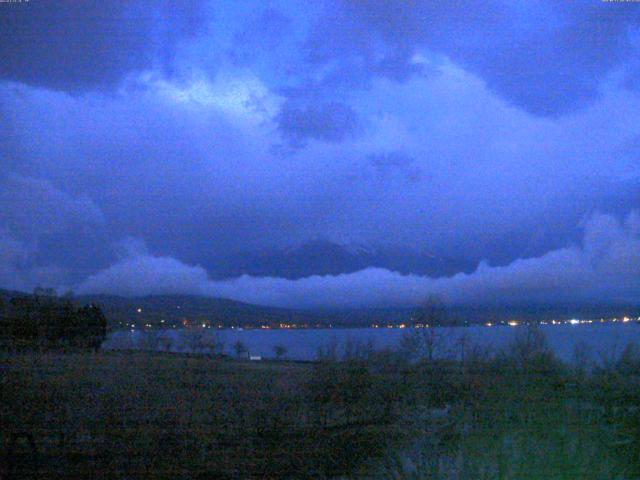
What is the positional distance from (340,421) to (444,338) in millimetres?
5274

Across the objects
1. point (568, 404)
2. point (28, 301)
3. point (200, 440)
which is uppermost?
point (28, 301)

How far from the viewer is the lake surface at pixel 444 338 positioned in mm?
12172

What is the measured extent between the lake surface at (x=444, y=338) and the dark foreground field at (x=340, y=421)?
52 cm

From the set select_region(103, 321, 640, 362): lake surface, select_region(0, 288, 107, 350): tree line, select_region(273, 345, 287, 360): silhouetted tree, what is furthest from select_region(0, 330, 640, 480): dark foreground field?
select_region(273, 345, 287, 360): silhouetted tree

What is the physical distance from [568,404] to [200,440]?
6432mm

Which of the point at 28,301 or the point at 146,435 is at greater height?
the point at 28,301

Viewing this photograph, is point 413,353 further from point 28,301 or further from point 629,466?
point 28,301

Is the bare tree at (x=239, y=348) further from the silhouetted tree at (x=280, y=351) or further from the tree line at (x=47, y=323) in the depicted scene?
the tree line at (x=47, y=323)

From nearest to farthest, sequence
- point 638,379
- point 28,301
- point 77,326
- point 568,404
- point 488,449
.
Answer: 1. point 488,449
2. point 568,404
3. point 638,379
4. point 28,301
5. point 77,326

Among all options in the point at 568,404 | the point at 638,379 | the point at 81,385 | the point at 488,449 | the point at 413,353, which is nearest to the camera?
the point at 488,449

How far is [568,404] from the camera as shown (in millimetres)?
9664

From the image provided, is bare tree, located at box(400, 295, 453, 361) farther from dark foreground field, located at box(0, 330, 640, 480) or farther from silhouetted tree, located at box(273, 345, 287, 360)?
silhouetted tree, located at box(273, 345, 287, 360)

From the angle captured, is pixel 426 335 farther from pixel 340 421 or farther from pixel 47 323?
pixel 47 323

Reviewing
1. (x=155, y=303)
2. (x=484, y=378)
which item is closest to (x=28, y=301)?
(x=155, y=303)
